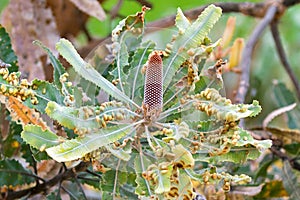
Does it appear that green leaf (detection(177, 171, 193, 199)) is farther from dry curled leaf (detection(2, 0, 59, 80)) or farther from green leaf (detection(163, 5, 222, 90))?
dry curled leaf (detection(2, 0, 59, 80))

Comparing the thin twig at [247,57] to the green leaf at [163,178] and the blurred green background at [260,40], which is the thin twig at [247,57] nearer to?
the blurred green background at [260,40]

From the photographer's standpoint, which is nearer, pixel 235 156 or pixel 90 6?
pixel 235 156

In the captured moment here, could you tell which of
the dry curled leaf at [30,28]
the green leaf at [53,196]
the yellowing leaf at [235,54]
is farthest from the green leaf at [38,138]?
the yellowing leaf at [235,54]

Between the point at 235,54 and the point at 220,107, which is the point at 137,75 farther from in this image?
the point at 235,54

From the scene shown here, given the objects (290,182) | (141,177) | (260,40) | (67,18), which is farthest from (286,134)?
(260,40)

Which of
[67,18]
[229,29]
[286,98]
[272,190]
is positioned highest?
[67,18]

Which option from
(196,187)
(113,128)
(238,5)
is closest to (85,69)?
(113,128)

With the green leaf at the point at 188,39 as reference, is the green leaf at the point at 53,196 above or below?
below
